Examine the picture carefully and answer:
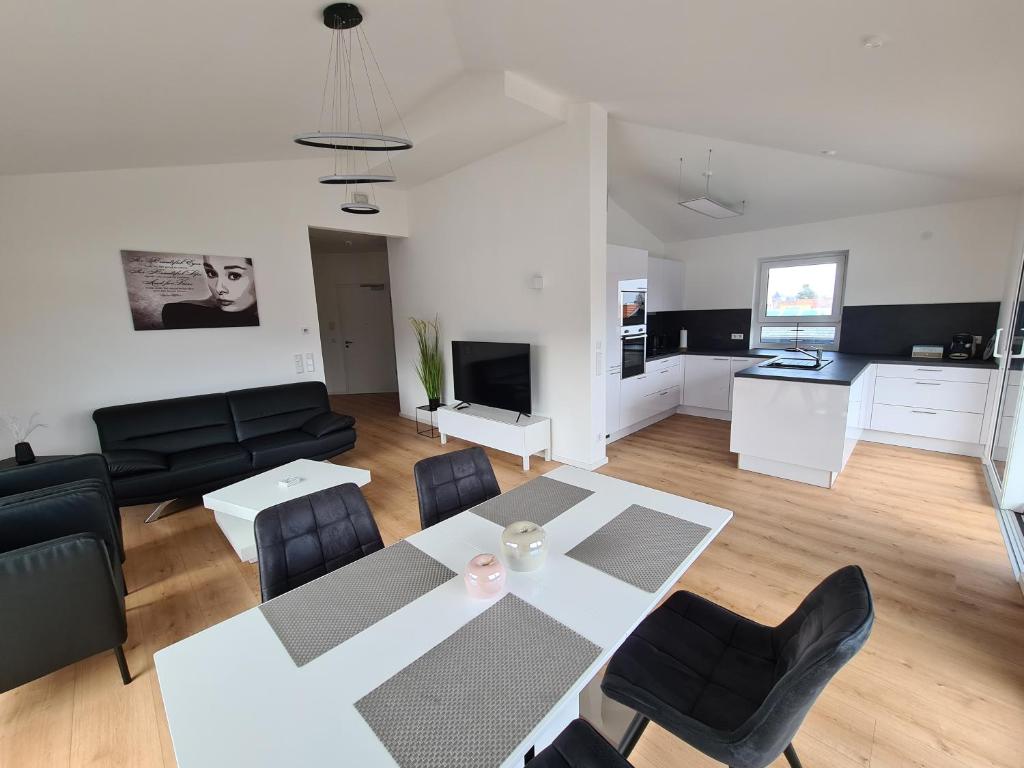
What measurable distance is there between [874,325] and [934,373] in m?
0.85

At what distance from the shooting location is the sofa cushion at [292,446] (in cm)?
378

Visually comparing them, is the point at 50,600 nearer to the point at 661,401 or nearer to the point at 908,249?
the point at 661,401

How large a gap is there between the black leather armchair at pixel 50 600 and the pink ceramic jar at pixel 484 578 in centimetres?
163

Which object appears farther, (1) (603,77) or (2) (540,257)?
(2) (540,257)

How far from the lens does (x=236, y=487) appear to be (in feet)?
10.1

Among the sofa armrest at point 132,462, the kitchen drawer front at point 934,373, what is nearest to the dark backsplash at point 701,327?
the kitchen drawer front at point 934,373

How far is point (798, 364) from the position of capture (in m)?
4.16

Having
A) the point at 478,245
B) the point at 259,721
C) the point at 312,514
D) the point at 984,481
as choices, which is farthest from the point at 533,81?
the point at 984,481

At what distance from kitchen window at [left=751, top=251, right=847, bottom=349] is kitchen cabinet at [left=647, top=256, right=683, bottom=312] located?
0.99 metres

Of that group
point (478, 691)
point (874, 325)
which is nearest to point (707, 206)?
point (874, 325)

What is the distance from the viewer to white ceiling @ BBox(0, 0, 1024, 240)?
197 centimetres

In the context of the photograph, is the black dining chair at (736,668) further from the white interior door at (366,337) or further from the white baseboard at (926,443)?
the white interior door at (366,337)

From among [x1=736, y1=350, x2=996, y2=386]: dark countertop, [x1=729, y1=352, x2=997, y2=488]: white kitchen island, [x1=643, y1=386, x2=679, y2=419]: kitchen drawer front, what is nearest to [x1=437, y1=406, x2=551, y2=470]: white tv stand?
[x1=643, y1=386, x2=679, y2=419]: kitchen drawer front

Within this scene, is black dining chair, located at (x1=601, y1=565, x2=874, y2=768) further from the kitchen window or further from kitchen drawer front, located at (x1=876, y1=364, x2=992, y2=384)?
the kitchen window
